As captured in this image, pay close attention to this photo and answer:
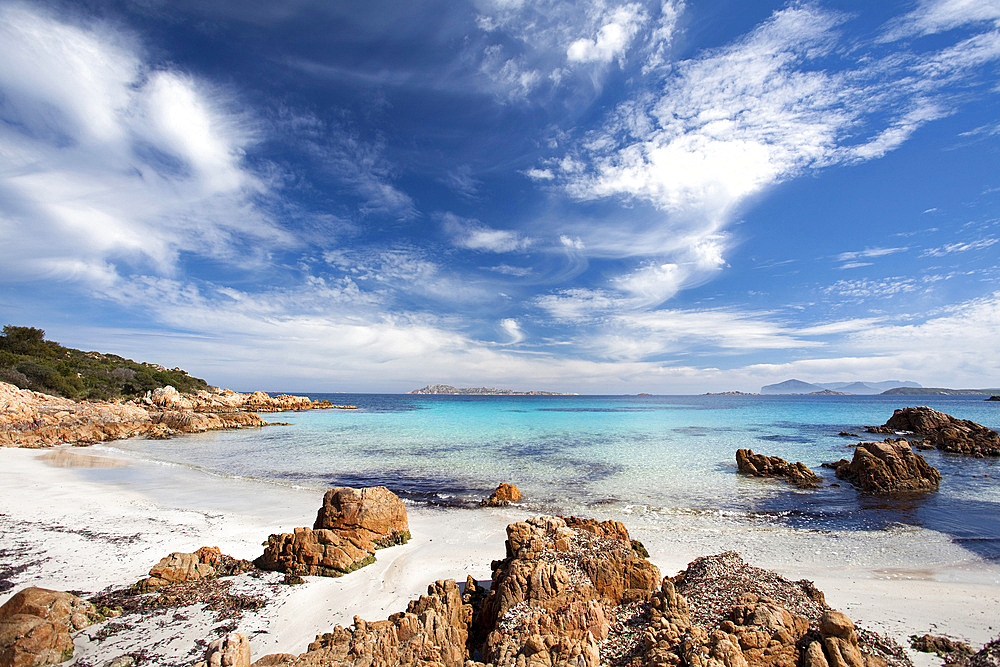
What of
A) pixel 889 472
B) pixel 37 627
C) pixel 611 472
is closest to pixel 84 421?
pixel 37 627

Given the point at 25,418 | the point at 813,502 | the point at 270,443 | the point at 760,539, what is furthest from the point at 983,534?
the point at 25,418

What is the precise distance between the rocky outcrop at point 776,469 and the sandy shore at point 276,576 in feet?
27.9

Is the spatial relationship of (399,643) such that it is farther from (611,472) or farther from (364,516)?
(611,472)

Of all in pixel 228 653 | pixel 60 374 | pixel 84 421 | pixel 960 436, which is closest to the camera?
pixel 228 653

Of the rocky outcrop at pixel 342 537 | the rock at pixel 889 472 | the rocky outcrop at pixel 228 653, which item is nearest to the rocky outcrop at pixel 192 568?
the rocky outcrop at pixel 342 537

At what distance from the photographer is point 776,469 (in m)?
18.8

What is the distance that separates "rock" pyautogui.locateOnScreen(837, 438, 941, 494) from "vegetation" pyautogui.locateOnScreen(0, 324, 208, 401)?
197 feet

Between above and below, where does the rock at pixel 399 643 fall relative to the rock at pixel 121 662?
above

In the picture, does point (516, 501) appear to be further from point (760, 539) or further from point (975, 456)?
point (975, 456)

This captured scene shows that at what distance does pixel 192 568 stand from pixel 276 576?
4.53 feet

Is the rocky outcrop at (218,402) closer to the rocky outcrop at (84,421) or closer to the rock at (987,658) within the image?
the rocky outcrop at (84,421)

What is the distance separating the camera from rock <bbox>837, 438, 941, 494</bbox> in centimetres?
1625

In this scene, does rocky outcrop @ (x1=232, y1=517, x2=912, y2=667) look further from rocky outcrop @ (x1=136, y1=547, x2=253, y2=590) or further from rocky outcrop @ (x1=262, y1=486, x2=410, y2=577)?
rocky outcrop @ (x1=136, y1=547, x2=253, y2=590)

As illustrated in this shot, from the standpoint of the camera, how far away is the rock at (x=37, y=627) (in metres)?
4.86
